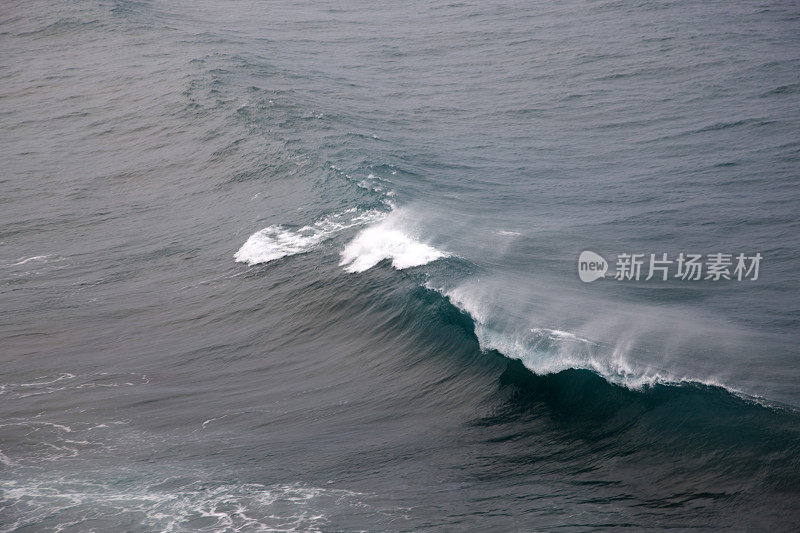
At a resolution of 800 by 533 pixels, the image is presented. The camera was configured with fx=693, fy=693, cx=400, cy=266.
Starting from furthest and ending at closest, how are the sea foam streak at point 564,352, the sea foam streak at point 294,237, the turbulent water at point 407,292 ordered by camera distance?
1. the sea foam streak at point 294,237
2. the sea foam streak at point 564,352
3. the turbulent water at point 407,292

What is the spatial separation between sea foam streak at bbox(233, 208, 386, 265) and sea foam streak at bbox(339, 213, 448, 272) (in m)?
1.48

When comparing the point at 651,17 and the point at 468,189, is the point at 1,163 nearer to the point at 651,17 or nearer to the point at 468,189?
the point at 468,189

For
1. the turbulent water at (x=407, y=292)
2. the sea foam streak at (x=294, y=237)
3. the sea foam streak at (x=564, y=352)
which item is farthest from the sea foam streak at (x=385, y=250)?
the sea foam streak at (x=564, y=352)

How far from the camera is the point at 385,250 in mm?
29984

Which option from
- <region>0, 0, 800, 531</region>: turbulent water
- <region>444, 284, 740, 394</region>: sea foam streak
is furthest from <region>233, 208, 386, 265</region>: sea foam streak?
<region>444, 284, 740, 394</region>: sea foam streak

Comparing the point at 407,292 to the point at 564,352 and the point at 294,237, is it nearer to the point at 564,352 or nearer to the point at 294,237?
the point at 564,352

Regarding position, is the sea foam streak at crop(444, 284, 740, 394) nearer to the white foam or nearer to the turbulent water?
the turbulent water

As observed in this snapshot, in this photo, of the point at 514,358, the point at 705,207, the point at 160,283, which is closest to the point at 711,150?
the point at 705,207

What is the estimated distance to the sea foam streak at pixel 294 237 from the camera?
32.7 metres

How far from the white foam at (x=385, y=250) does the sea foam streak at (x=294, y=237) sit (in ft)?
4.89

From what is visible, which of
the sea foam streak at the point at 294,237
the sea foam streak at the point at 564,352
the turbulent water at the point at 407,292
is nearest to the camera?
the turbulent water at the point at 407,292

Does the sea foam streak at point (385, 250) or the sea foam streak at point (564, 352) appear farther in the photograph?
the sea foam streak at point (385, 250)

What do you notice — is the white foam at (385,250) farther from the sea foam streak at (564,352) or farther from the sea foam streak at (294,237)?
the sea foam streak at (564,352)

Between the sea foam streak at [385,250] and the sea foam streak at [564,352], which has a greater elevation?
the sea foam streak at [385,250]
